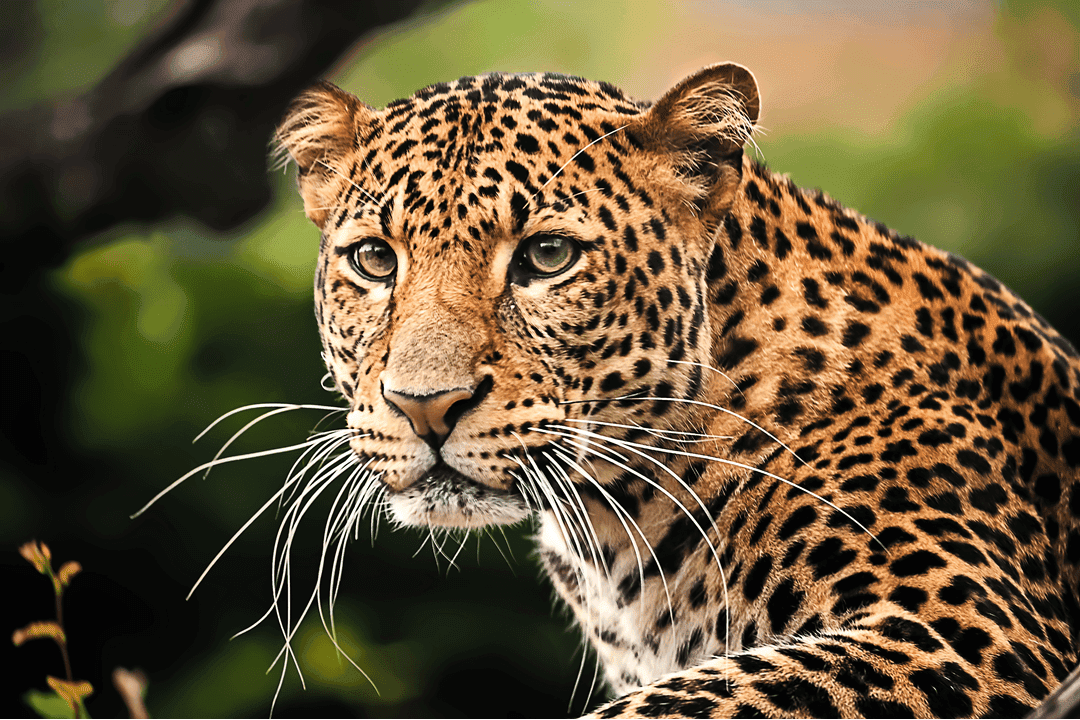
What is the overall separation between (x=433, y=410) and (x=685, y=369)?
0.82 m

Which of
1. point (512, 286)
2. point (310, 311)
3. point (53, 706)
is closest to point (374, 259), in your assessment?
point (512, 286)

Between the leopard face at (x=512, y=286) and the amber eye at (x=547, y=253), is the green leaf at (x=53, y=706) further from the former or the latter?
the amber eye at (x=547, y=253)

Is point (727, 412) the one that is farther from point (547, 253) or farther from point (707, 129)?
point (707, 129)

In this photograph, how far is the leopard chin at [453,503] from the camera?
2.69m

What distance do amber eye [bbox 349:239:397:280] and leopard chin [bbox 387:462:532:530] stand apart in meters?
0.68

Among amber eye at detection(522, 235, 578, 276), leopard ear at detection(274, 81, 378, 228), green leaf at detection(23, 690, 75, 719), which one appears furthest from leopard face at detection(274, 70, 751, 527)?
green leaf at detection(23, 690, 75, 719)

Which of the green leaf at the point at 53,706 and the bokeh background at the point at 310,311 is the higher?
the bokeh background at the point at 310,311

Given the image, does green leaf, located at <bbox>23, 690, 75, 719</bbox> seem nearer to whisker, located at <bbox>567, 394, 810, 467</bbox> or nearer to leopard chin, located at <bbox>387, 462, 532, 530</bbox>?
leopard chin, located at <bbox>387, 462, 532, 530</bbox>

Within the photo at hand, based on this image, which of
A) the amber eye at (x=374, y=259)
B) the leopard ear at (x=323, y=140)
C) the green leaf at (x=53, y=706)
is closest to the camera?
the amber eye at (x=374, y=259)

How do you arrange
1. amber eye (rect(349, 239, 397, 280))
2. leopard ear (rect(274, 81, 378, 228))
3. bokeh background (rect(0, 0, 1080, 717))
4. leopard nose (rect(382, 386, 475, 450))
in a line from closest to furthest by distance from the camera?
leopard nose (rect(382, 386, 475, 450)) → amber eye (rect(349, 239, 397, 280)) → leopard ear (rect(274, 81, 378, 228)) → bokeh background (rect(0, 0, 1080, 717))

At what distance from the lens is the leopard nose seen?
2.51 metres

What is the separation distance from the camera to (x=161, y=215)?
4633mm

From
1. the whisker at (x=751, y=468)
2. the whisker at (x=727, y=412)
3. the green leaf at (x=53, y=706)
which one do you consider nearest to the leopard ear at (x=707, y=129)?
the whisker at (x=727, y=412)

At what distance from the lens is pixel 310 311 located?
439 cm
